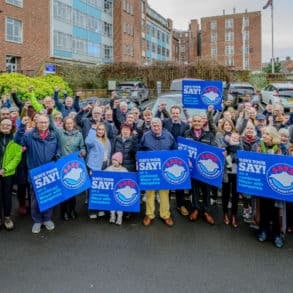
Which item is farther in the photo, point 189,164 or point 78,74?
point 78,74

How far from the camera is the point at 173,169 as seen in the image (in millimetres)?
6715

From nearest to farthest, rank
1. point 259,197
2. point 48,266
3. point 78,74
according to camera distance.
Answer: point 48,266 → point 259,197 → point 78,74

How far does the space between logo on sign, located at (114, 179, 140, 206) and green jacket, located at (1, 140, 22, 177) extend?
1.71 metres

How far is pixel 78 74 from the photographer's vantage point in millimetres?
34312

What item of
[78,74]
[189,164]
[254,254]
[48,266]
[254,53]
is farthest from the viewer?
[254,53]

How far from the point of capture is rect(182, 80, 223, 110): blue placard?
930 centimetres

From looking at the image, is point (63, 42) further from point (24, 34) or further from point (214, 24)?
point (214, 24)

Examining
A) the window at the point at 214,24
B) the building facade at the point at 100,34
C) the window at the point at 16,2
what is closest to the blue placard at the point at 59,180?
the building facade at the point at 100,34

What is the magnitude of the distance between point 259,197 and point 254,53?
298 feet

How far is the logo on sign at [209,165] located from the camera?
6.61 metres

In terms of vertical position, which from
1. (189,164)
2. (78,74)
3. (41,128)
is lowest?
(189,164)

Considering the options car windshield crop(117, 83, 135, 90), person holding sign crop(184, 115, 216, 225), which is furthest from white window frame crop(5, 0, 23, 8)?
person holding sign crop(184, 115, 216, 225)

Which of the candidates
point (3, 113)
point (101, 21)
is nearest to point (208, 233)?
point (3, 113)

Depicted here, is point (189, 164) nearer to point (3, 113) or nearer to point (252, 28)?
point (3, 113)
